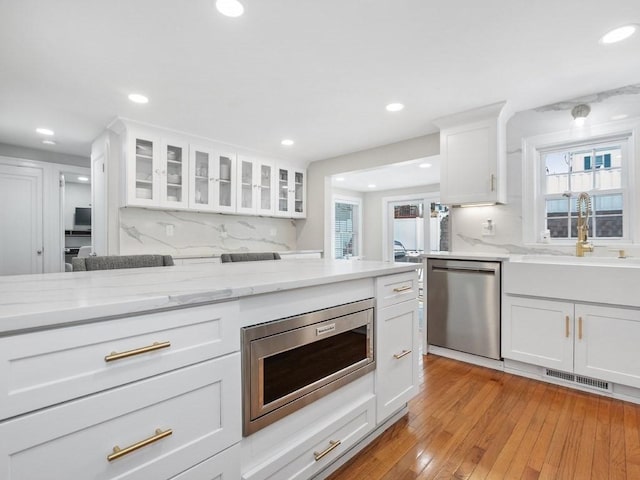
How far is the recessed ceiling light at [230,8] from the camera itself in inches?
67.1

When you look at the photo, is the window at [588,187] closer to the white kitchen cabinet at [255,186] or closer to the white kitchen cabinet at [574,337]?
the white kitchen cabinet at [574,337]

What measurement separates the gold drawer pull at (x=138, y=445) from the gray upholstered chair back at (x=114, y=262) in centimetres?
133

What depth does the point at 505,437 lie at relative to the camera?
5.83 feet

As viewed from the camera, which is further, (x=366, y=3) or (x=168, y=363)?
(x=366, y=3)

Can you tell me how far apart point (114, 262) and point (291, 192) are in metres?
3.28

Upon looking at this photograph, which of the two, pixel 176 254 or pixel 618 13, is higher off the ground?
pixel 618 13

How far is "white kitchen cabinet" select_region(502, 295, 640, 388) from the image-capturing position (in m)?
2.14

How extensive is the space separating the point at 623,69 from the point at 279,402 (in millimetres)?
3285

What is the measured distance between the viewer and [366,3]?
5.64 feet

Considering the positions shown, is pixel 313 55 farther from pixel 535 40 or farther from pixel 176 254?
pixel 176 254

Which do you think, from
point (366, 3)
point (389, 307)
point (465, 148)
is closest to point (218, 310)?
point (389, 307)

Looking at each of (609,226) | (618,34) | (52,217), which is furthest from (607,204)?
(52,217)

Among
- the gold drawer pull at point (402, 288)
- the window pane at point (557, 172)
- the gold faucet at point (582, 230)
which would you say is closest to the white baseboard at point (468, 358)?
the gold faucet at point (582, 230)

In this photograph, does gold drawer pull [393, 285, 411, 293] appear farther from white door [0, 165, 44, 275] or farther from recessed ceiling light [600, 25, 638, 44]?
white door [0, 165, 44, 275]
